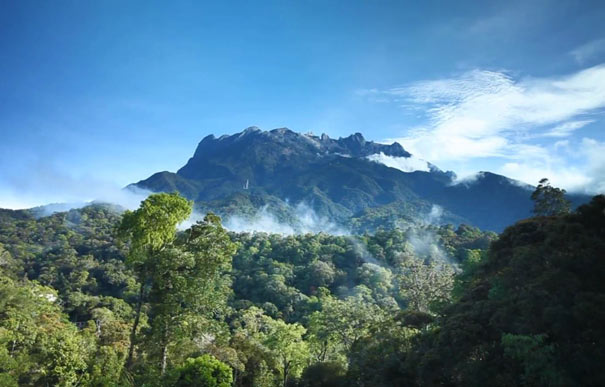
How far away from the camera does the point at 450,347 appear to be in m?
12.9

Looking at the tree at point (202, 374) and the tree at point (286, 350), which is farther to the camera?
the tree at point (286, 350)

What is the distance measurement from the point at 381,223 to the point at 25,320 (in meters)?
160

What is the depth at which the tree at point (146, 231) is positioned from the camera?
46.7 ft

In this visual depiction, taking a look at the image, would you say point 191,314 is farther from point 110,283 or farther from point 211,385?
point 110,283

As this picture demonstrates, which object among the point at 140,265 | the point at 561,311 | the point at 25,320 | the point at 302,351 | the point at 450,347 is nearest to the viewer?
the point at 561,311

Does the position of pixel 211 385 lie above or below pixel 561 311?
below

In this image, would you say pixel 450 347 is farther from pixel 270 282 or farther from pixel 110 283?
pixel 110 283

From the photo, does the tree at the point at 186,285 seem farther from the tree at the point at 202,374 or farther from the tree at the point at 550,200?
the tree at the point at 550,200

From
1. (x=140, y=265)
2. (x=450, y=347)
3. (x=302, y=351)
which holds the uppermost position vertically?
(x=140, y=265)

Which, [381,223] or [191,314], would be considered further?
[381,223]

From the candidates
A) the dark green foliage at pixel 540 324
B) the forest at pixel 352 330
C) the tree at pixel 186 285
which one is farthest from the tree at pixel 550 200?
the tree at pixel 186 285

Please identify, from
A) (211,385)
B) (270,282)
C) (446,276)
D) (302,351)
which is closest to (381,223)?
(270,282)

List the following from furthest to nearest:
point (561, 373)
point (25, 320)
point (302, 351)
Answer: point (25, 320), point (302, 351), point (561, 373)

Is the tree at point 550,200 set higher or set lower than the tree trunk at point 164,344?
higher
